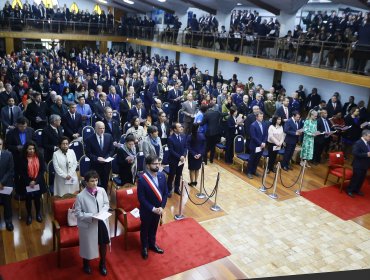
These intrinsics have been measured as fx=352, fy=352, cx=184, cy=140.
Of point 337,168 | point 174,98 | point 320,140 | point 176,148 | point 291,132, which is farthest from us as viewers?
point 174,98

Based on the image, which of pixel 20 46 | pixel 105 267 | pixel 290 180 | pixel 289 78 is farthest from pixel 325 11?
pixel 20 46

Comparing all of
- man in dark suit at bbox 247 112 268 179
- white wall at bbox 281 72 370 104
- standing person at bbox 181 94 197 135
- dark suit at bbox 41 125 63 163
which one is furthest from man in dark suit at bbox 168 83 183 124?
white wall at bbox 281 72 370 104

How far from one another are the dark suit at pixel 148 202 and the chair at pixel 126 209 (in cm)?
29

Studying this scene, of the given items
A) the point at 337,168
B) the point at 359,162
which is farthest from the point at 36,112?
the point at 359,162

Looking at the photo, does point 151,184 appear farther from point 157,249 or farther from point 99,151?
point 99,151

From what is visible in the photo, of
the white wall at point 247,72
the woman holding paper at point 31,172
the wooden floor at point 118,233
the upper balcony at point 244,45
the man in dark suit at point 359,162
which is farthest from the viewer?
the white wall at point 247,72

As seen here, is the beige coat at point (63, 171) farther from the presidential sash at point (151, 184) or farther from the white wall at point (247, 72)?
the white wall at point (247, 72)

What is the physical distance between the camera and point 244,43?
1730cm

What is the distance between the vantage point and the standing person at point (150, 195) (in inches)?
208

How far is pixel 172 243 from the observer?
6207 millimetres

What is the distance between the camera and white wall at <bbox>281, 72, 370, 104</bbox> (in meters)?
14.0

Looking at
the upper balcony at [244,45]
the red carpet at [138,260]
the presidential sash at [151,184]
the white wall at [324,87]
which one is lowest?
the red carpet at [138,260]

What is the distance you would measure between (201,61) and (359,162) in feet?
55.7

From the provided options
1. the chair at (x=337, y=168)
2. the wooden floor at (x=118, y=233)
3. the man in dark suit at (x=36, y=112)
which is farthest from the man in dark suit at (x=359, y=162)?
the man in dark suit at (x=36, y=112)
